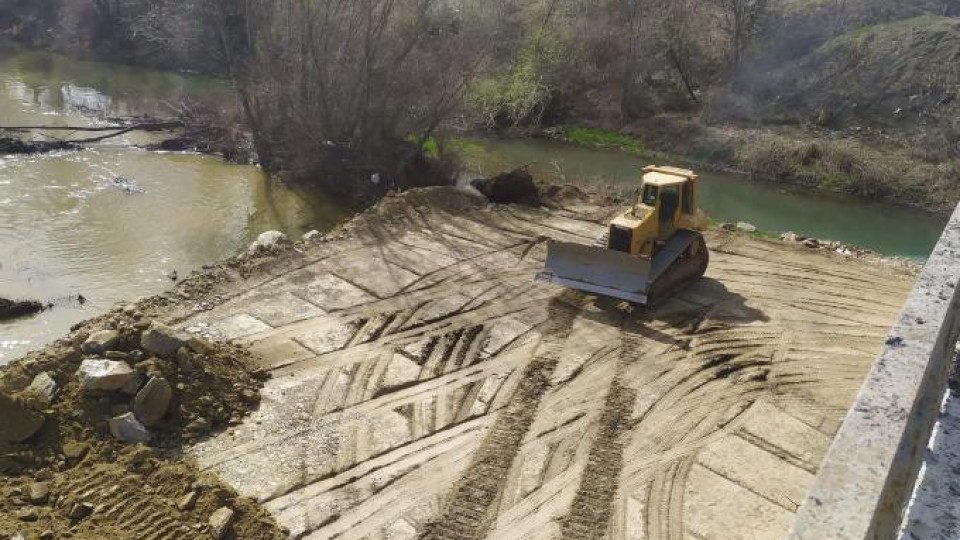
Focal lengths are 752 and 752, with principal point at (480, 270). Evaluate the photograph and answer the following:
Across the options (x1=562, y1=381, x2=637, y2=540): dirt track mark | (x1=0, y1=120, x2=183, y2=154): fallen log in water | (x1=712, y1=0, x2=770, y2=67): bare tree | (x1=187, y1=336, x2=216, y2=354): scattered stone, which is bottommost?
(x1=562, y1=381, x2=637, y2=540): dirt track mark

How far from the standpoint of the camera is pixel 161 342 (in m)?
8.94

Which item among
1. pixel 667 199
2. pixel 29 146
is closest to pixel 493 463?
pixel 667 199

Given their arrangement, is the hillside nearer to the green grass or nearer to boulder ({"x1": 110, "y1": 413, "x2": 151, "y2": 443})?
the green grass

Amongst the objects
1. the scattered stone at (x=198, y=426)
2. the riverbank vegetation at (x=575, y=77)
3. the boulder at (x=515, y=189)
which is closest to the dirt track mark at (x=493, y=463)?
the scattered stone at (x=198, y=426)

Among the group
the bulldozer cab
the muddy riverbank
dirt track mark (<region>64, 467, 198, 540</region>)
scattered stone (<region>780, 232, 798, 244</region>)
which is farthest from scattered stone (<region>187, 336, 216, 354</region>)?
scattered stone (<region>780, 232, 798, 244</region>)

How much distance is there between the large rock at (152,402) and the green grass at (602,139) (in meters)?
21.7

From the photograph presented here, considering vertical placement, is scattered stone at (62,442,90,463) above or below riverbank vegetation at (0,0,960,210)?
below

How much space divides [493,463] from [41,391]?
502cm

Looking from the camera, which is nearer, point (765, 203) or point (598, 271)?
point (598, 271)

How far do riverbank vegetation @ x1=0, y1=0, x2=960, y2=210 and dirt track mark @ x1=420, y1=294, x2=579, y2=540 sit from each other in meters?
10.3

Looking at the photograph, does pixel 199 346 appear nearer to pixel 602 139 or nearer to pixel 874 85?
pixel 602 139

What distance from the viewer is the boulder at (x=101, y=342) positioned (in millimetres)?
8773

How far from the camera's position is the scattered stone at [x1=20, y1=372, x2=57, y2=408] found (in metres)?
8.07

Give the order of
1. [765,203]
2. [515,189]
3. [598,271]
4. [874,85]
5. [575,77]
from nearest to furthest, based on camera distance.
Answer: [598,271] → [515,189] → [765,203] → [874,85] → [575,77]
